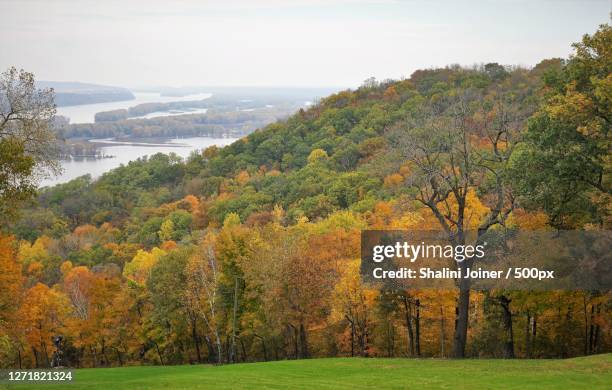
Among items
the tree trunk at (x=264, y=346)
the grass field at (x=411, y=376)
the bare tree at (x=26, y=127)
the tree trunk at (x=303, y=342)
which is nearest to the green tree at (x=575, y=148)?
the grass field at (x=411, y=376)

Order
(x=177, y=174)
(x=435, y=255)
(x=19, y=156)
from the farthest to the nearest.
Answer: (x=177, y=174)
(x=435, y=255)
(x=19, y=156)

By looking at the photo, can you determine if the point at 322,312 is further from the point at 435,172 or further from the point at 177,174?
the point at 177,174

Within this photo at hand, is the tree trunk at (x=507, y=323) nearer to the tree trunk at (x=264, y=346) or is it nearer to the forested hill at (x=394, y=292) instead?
the forested hill at (x=394, y=292)

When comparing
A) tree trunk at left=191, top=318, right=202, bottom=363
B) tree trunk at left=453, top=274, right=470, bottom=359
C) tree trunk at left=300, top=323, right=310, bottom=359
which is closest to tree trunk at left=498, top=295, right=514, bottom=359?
tree trunk at left=453, top=274, right=470, bottom=359

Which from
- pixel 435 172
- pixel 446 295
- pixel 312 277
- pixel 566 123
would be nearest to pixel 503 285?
pixel 446 295

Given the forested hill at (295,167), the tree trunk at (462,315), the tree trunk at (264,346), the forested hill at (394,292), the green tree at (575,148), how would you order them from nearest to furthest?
1. the green tree at (575,148)
2. the forested hill at (394,292)
3. the tree trunk at (462,315)
4. the tree trunk at (264,346)
5. the forested hill at (295,167)

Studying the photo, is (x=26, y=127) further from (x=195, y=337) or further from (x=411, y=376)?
(x=195, y=337)
